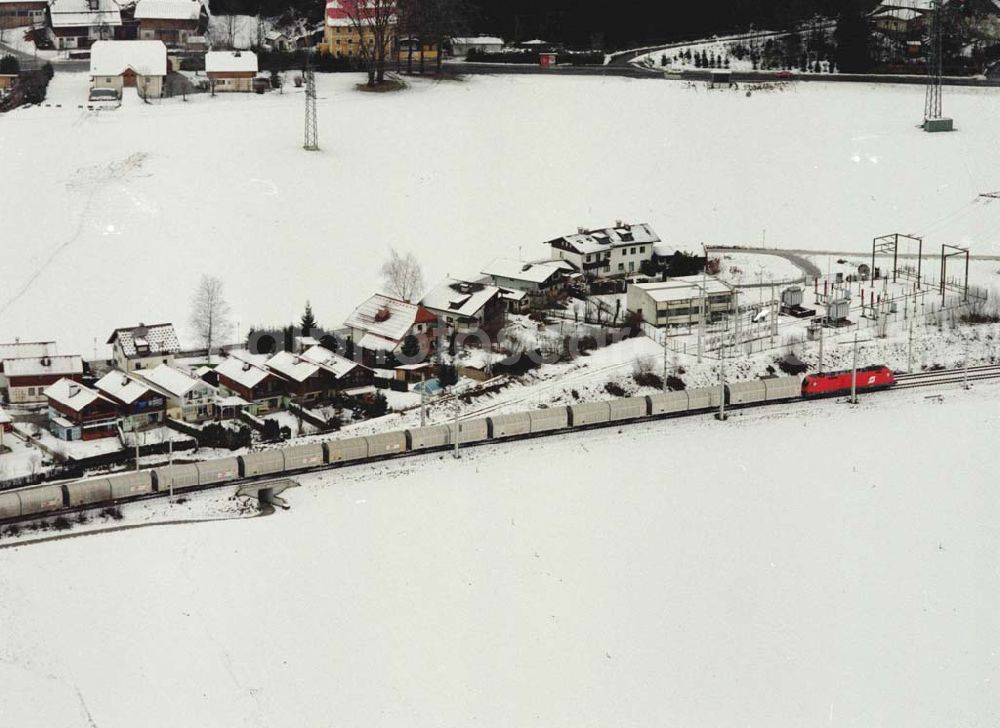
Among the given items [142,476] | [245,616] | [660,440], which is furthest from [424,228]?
[245,616]

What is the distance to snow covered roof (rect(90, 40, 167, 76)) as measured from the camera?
6800 centimetres

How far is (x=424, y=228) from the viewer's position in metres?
56.2

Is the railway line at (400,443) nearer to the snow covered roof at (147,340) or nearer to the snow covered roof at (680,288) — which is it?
the snow covered roof at (680,288)

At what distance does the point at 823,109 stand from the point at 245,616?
153 feet

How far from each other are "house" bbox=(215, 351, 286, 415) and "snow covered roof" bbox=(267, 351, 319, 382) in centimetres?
19

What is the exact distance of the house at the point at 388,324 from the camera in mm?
45750

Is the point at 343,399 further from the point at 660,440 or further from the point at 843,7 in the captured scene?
the point at 843,7

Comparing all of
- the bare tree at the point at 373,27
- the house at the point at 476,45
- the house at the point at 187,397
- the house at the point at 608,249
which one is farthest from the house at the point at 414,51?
the house at the point at 187,397

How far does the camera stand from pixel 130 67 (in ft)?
224

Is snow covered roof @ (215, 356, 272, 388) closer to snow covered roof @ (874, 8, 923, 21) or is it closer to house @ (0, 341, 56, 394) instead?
house @ (0, 341, 56, 394)

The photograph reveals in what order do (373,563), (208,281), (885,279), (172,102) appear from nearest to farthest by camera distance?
(373,563)
(208,281)
(885,279)
(172,102)

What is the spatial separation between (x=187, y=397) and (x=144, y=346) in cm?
331

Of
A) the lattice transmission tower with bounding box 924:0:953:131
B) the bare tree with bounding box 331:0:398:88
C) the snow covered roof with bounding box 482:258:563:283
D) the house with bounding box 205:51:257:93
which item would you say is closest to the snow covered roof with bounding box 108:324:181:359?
the snow covered roof with bounding box 482:258:563:283

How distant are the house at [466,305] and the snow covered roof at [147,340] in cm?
796
